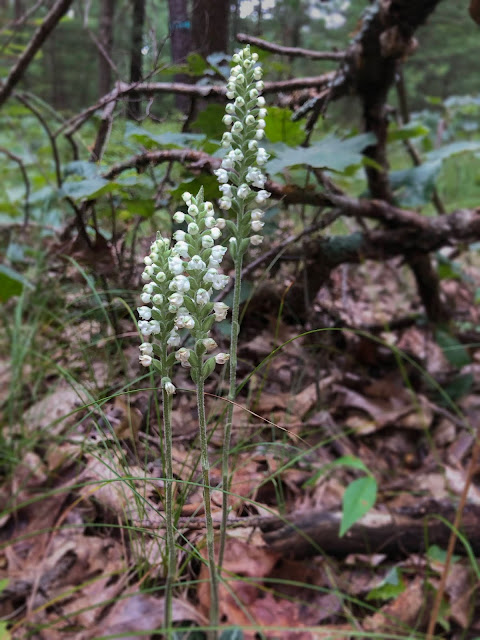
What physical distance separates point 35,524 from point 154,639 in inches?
23.3

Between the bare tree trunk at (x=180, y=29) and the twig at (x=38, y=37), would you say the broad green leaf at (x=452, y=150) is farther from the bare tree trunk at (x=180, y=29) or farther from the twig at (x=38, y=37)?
the twig at (x=38, y=37)

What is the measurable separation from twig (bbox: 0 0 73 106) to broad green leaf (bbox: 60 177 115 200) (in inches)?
37.5

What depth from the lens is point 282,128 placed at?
63.6 inches

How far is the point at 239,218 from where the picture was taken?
0.84 metres

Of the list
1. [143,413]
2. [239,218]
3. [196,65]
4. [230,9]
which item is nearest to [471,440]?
[143,413]

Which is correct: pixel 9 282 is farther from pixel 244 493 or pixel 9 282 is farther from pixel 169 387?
pixel 169 387

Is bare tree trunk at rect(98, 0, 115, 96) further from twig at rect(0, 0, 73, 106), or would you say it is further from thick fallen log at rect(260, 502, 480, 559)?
thick fallen log at rect(260, 502, 480, 559)

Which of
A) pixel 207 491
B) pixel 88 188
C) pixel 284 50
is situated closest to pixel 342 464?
pixel 207 491

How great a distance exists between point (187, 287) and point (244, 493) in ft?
2.71

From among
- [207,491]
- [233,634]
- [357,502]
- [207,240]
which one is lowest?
[233,634]

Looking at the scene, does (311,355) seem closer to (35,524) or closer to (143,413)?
(143,413)

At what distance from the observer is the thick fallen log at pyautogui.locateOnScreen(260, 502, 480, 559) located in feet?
4.64

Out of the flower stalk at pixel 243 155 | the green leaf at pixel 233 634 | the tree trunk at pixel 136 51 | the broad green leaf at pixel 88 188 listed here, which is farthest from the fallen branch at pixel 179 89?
the green leaf at pixel 233 634

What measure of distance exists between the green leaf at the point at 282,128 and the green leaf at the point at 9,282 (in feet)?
3.42
